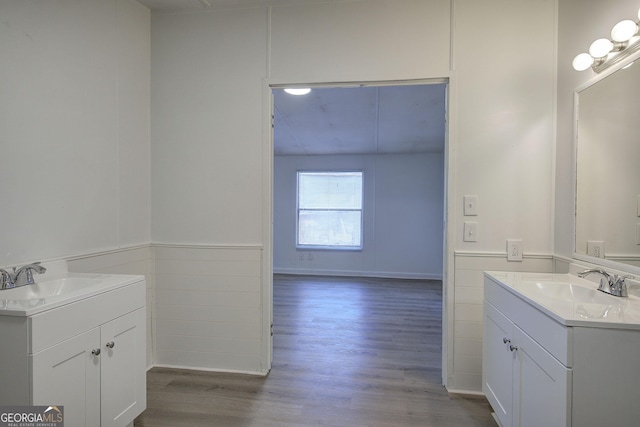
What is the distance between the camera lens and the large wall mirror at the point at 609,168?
1531mm

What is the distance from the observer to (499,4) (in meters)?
2.25

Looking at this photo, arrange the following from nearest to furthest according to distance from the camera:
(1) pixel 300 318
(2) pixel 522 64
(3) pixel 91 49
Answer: (3) pixel 91 49, (2) pixel 522 64, (1) pixel 300 318

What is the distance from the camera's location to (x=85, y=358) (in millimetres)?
1448

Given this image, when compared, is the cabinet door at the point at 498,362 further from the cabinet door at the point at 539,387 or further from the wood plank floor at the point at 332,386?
the wood plank floor at the point at 332,386

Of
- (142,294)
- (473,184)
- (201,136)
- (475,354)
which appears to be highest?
(201,136)

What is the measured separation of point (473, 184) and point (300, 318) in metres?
2.46

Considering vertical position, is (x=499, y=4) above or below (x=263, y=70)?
above

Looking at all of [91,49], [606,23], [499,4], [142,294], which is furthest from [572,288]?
[91,49]

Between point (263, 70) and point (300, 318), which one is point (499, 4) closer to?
→ point (263, 70)

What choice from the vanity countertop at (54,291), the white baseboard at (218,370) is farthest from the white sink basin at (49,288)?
the white baseboard at (218,370)

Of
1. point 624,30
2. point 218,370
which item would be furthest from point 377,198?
point 624,30

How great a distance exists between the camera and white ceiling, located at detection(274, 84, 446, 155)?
366 centimetres

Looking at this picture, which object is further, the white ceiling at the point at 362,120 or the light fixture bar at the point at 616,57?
the white ceiling at the point at 362,120

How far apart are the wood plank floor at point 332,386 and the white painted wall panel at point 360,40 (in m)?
2.24
